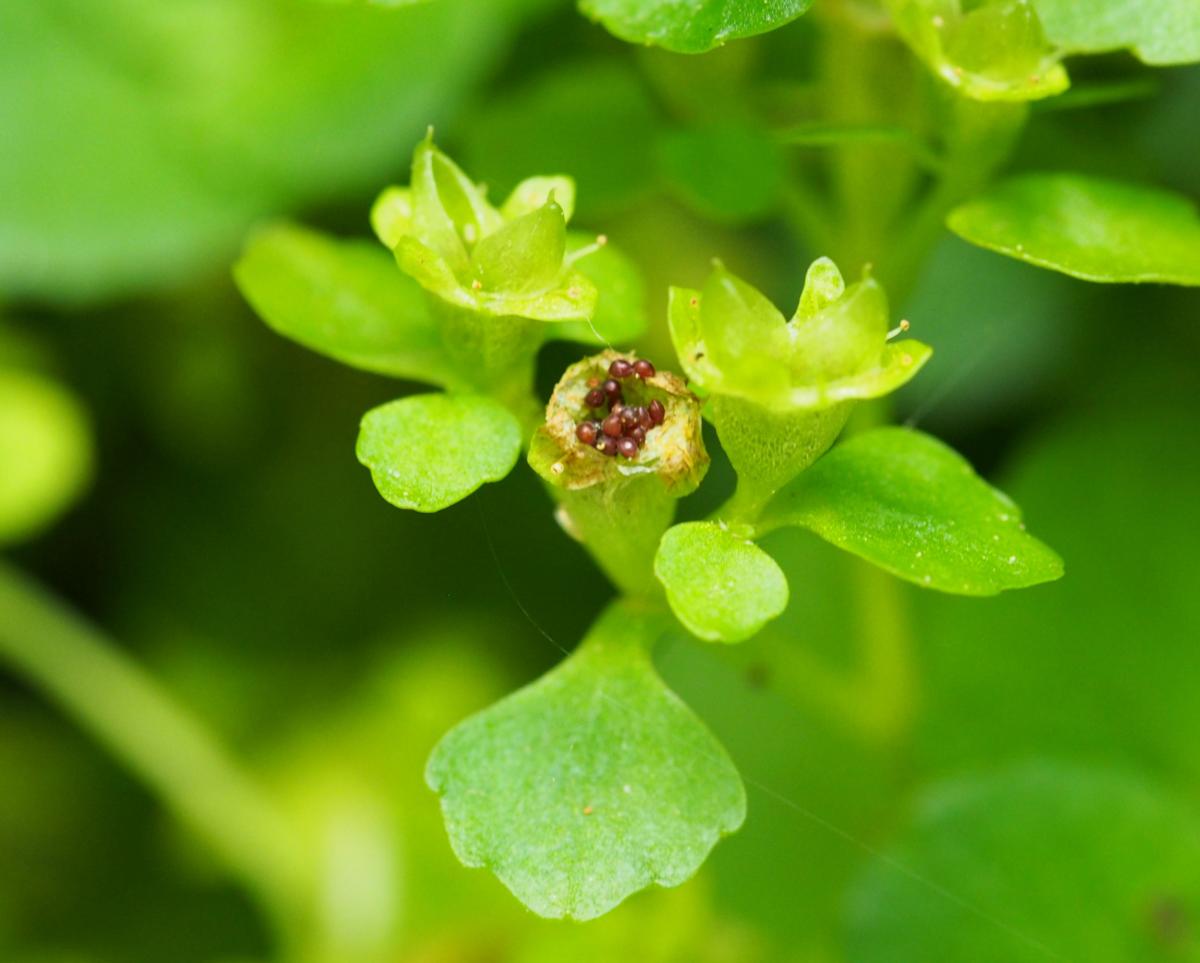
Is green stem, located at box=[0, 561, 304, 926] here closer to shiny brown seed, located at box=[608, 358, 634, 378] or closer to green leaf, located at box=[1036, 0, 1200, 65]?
shiny brown seed, located at box=[608, 358, 634, 378]

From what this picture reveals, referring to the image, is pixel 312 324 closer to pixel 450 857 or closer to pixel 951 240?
pixel 450 857

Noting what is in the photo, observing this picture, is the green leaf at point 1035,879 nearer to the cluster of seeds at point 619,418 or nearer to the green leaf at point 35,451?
the cluster of seeds at point 619,418

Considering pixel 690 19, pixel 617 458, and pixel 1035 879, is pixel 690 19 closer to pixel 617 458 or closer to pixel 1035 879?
pixel 617 458

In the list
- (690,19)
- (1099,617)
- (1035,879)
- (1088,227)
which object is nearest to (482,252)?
(690,19)

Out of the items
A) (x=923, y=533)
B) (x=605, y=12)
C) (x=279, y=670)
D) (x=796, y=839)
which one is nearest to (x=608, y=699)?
(x=923, y=533)

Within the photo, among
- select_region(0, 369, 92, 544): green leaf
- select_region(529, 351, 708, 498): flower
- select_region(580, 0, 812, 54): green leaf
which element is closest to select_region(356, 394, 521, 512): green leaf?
select_region(529, 351, 708, 498): flower
